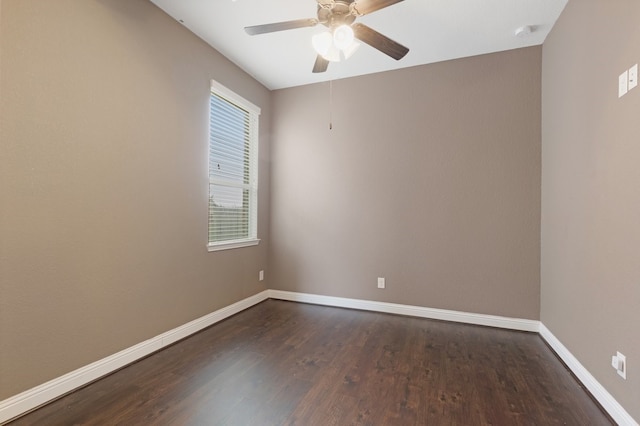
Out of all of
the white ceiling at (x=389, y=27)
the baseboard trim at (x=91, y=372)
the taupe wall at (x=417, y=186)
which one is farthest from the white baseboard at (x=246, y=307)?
the white ceiling at (x=389, y=27)

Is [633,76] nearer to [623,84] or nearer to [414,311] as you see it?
[623,84]

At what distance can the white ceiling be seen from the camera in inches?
93.4

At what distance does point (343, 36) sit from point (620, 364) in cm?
245

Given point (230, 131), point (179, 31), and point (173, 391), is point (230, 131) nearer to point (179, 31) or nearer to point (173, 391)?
point (179, 31)

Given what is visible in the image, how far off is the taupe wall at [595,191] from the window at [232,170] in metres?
3.12

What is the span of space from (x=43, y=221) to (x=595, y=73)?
11.9 ft

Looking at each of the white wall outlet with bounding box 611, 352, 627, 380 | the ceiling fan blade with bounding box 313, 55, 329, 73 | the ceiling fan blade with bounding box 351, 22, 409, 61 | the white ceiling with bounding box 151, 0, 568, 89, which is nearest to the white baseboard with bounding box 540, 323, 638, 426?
the white wall outlet with bounding box 611, 352, 627, 380

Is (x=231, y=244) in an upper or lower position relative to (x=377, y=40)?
lower

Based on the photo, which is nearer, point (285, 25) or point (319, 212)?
point (285, 25)

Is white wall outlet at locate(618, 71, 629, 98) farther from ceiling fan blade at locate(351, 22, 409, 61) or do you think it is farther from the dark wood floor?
the dark wood floor

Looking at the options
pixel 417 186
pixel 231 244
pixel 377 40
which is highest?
pixel 377 40

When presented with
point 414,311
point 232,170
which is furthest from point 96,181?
point 414,311

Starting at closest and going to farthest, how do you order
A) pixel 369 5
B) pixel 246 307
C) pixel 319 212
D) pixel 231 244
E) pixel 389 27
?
pixel 369 5
pixel 389 27
pixel 231 244
pixel 246 307
pixel 319 212

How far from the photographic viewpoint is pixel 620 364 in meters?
1.61
